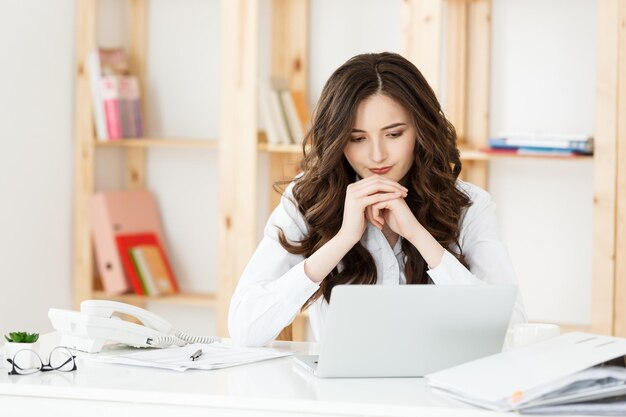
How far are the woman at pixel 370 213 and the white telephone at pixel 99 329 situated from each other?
254 mm

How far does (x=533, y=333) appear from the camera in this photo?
1.84 meters

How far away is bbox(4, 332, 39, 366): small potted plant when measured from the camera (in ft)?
5.67

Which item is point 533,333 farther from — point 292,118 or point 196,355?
point 292,118

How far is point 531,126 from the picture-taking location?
364 cm

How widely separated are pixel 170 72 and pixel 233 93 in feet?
1.86

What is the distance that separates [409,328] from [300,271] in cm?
56

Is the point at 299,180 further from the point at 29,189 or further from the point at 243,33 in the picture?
the point at 29,189

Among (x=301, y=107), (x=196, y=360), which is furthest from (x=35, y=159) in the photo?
(x=196, y=360)

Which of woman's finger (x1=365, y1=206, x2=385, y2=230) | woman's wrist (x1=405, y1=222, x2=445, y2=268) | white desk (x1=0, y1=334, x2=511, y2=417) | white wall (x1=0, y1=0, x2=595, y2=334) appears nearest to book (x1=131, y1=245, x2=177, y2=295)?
white wall (x1=0, y1=0, x2=595, y2=334)

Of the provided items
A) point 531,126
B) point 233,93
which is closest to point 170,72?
point 233,93

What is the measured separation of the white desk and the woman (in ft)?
1.53

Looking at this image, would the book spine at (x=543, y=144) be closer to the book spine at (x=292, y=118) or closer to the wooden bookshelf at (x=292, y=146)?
the wooden bookshelf at (x=292, y=146)

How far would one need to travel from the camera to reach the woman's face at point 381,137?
225cm

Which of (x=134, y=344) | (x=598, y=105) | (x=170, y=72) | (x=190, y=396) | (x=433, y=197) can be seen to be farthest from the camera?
(x=170, y=72)
